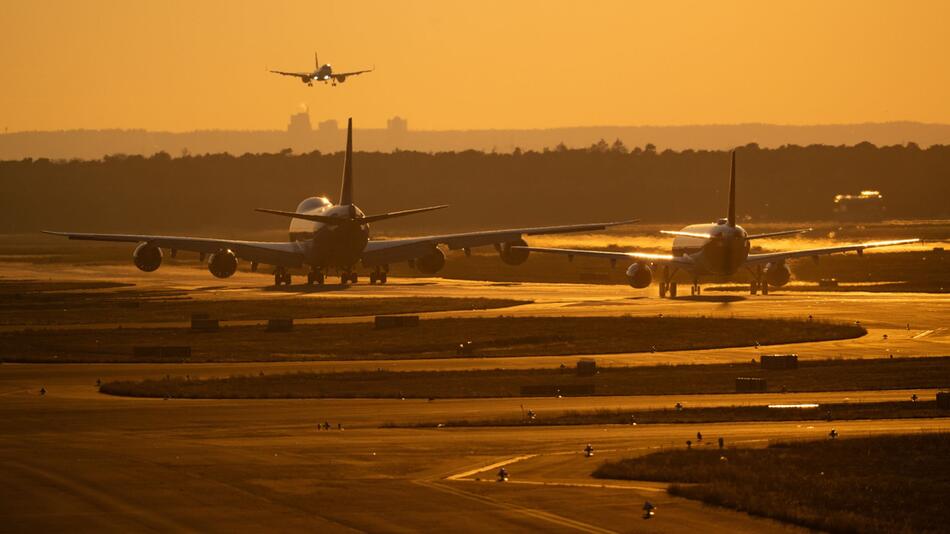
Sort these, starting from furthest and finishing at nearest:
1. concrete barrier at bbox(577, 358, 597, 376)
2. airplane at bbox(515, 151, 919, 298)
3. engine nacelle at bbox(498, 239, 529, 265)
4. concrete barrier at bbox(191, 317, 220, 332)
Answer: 1. engine nacelle at bbox(498, 239, 529, 265)
2. airplane at bbox(515, 151, 919, 298)
3. concrete barrier at bbox(191, 317, 220, 332)
4. concrete barrier at bbox(577, 358, 597, 376)

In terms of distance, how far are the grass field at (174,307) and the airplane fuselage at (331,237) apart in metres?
6.41

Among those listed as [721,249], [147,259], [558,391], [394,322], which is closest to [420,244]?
[147,259]

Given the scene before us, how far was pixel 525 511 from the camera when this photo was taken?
89.5 feet

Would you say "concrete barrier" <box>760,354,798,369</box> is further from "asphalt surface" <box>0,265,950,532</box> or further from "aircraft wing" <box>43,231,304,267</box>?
"aircraft wing" <box>43,231,304,267</box>

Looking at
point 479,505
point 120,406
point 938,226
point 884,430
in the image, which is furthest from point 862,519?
point 938,226

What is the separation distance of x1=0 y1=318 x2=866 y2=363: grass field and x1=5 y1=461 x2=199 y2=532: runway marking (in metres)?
26.9

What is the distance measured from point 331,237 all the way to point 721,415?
56102mm

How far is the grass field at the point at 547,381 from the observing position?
46.9 m

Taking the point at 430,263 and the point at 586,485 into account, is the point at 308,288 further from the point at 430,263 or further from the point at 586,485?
the point at 586,485

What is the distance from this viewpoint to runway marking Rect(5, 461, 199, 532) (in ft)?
84.6

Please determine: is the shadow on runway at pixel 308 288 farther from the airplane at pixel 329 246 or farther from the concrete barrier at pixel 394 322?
the concrete barrier at pixel 394 322

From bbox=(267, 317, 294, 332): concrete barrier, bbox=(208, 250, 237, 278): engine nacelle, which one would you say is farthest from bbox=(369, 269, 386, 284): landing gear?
bbox=(267, 317, 294, 332): concrete barrier

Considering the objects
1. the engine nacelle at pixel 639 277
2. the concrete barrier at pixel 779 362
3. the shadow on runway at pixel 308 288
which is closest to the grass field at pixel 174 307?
the shadow on runway at pixel 308 288

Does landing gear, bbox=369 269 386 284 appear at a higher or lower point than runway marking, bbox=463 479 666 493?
higher
